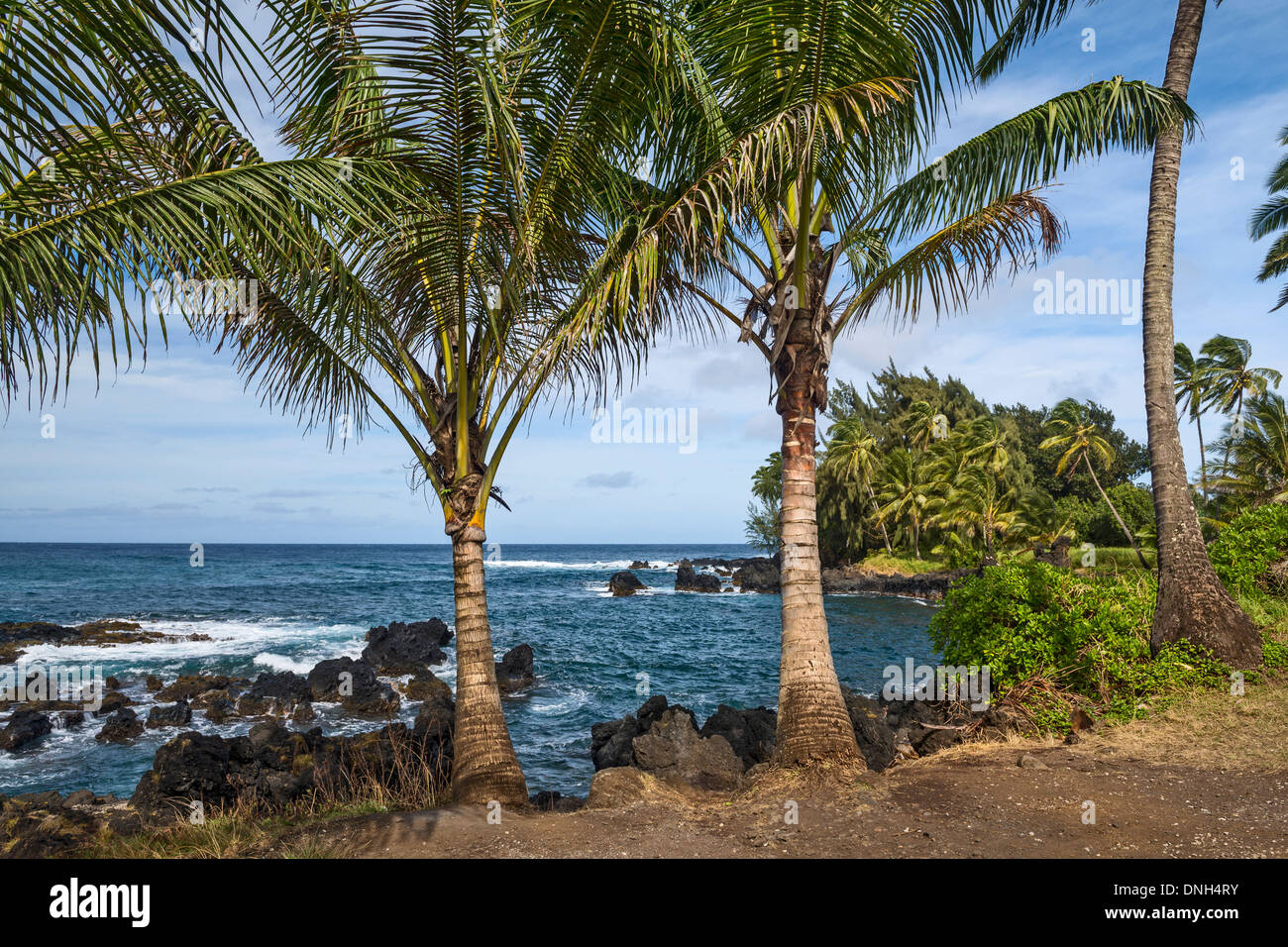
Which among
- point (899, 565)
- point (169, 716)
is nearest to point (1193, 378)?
point (899, 565)

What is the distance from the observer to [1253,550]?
1268cm

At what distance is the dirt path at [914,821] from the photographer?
218 inches

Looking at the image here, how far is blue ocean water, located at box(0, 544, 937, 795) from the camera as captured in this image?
15.5 m

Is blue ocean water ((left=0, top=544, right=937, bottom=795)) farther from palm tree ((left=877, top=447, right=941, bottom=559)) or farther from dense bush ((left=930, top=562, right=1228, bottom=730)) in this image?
palm tree ((left=877, top=447, right=941, bottom=559))

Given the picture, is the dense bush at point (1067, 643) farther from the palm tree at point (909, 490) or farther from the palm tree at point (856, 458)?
the palm tree at point (856, 458)

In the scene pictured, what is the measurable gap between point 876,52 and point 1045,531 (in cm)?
4576

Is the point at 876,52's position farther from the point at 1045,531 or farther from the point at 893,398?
the point at 893,398

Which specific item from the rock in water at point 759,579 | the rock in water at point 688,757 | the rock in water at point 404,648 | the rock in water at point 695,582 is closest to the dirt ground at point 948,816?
the rock in water at point 688,757

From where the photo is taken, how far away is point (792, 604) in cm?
769

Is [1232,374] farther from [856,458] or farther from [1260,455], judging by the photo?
[856,458]

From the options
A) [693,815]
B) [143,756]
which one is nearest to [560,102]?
[693,815]

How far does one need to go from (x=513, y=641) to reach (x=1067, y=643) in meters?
24.8

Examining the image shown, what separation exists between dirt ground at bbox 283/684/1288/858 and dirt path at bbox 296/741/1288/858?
16 mm

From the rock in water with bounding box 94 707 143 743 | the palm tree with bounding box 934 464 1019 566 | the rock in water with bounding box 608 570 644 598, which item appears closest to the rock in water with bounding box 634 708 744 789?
the rock in water with bounding box 94 707 143 743
